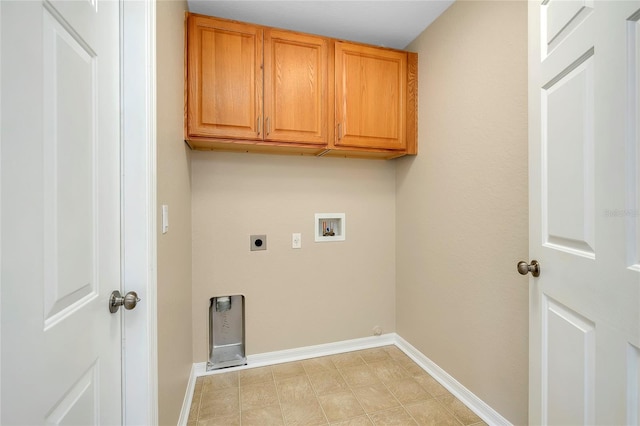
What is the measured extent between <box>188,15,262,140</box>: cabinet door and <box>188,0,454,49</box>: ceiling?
0.15 metres

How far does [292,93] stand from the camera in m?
1.94

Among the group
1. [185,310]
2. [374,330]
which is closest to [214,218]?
[185,310]

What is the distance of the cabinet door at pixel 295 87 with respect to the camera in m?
1.89

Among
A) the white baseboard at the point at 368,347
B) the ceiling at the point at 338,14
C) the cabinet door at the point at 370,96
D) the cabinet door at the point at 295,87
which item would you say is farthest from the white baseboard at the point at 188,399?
the ceiling at the point at 338,14

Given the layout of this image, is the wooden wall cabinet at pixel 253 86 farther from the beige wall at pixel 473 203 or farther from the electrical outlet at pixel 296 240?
the beige wall at pixel 473 203

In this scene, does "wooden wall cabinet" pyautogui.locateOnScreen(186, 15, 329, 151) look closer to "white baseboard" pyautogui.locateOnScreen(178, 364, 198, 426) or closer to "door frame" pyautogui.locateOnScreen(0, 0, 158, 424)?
"door frame" pyautogui.locateOnScreen(0, 0, 158, 424)

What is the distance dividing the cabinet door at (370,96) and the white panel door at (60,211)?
1416mm

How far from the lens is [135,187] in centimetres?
97

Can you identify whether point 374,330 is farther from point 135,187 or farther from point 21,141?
point 21,141

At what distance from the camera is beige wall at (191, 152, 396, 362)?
2.10 m

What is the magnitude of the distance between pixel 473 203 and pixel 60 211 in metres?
1.88

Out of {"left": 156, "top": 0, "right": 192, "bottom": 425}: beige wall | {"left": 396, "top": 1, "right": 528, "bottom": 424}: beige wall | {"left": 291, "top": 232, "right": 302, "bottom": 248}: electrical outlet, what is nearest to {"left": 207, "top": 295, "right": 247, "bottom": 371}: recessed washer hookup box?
{"left": 156, "top": 0, "right": 192, "bottom": 425}: beige wall

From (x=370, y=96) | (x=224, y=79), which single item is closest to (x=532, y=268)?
(x=370, y=96)

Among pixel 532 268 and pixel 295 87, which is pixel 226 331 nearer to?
pixel 295 87
